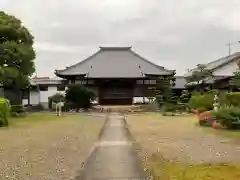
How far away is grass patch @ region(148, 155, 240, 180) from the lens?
8.57m

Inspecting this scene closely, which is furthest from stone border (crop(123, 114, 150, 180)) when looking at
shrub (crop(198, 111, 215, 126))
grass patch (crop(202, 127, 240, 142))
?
shrub (crop(198, 111, 215, 126))

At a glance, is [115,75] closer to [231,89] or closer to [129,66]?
[129,66]

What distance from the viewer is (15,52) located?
105 ft

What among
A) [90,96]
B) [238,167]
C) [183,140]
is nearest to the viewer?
[238,167]

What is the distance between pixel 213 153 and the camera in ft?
40.3

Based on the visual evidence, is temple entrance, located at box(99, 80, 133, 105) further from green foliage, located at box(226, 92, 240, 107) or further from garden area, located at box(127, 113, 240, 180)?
garden area, located at box(127, 113, 240, 180)

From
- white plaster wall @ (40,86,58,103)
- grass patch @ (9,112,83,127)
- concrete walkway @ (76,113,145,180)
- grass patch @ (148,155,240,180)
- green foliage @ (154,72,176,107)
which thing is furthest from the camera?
white plaster wall @ (40,86,58,103)

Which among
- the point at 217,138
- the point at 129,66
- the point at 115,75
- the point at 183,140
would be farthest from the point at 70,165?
the point at 129,66

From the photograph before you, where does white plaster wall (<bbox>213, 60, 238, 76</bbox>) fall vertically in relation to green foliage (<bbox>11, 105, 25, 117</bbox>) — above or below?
above

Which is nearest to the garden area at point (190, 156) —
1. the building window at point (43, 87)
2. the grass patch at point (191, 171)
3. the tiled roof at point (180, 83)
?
the grass patch at point (191, 171)

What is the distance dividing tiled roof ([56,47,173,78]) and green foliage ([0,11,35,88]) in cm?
2256

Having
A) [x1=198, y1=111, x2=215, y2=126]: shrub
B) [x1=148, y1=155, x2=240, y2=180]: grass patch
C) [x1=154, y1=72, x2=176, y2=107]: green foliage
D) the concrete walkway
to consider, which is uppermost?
[x1=154, y1=72, x2=176, y2=107]: green foliage

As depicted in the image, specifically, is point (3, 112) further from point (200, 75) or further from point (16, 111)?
point (200, 75)

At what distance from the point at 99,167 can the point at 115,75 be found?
46.9m
